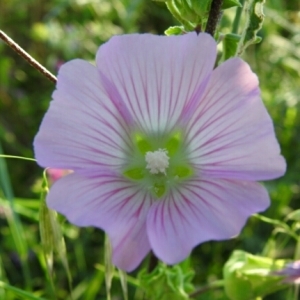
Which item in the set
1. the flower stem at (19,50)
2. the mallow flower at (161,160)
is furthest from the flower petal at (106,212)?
the flower stem at (19,50)

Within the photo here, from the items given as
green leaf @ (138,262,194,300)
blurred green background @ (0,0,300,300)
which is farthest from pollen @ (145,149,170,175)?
blurred green background @ (0,0,300,300)

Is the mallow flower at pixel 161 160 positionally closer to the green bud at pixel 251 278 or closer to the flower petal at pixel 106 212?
the flower petal at pixel 106 212

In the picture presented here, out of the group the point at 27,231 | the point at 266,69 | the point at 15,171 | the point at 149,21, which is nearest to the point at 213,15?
the point at 27,231

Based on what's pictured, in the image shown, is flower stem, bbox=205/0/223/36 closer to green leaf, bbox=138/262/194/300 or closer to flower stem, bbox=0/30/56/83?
flower stem, bbox=0/30/56/83

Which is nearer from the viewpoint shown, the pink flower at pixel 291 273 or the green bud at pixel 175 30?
the green bud at pixel 175 30

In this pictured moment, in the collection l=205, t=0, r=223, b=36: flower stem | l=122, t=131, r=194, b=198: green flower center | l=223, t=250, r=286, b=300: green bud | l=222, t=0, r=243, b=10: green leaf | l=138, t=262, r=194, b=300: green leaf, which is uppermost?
l=222, t=0, r=243, b=10: green leaf

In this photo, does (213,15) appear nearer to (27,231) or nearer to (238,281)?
(238,281)
